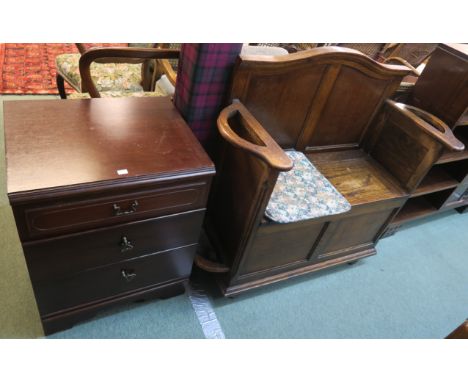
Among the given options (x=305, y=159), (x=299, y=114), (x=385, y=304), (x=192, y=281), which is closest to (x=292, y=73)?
(x=299, y=114)

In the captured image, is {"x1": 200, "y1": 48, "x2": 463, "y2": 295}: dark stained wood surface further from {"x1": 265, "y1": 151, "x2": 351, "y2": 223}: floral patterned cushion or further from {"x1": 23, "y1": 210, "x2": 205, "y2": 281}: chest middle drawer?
{"x1": 23, "y1": 210, "x2": 205, "y2": 281}: chest middle drawer

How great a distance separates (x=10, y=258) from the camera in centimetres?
143

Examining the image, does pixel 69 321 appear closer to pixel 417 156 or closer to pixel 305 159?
pixel 305 159

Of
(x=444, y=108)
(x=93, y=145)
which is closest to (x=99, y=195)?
(x=93, y=145)

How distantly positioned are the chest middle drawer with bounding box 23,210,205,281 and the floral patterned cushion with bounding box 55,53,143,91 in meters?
1.06

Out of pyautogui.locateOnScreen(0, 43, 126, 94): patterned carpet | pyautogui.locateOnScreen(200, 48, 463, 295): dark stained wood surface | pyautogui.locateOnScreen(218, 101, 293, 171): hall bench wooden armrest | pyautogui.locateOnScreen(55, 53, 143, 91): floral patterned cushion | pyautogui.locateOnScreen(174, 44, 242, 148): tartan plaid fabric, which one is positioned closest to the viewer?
pyautogui.locateOnScreen(218, 101, 293, 171): hall bench wooden armrest

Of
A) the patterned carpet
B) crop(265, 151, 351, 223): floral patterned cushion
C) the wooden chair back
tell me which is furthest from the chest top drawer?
the patterned carpet

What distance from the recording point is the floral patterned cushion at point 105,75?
1.86m

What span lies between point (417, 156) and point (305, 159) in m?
0.51

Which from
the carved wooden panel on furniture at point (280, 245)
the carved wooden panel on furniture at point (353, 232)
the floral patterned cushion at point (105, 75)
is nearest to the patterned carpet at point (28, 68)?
the floral patterned cushion at point (105, 75)

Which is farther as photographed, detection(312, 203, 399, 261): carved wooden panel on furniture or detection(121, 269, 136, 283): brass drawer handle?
detection(312, 203, 399, 261): carved wooden panel on furniture

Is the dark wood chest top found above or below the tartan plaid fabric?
below

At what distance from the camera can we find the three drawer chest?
0.86 meters

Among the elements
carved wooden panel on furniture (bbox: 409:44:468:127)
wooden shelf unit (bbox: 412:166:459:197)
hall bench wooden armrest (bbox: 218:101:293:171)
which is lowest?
wooden shelf unit (bbox: 412:166:459:197)
